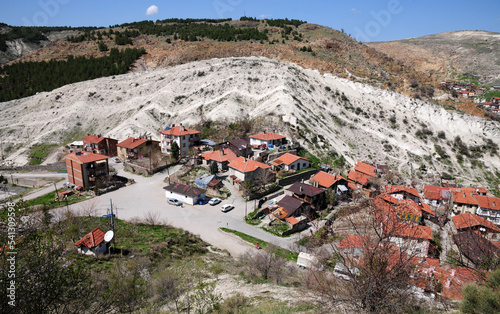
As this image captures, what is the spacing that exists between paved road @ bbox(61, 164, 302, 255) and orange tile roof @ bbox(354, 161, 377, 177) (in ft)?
65.9

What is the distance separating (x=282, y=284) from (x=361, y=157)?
125ft

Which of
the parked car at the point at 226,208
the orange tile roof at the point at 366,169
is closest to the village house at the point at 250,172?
the parked car at the point at 226,208

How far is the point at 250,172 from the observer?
36938 millimetres

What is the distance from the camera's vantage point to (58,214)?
28188 millimetres

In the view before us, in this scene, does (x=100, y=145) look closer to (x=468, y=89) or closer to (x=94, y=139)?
(x=94, y=139)

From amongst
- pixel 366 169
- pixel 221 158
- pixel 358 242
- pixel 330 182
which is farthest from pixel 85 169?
pixel 366 169

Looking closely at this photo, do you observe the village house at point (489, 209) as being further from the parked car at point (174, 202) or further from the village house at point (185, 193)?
the parked car at point (174, 202)

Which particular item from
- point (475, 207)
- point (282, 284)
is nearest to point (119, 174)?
point (282, 284)

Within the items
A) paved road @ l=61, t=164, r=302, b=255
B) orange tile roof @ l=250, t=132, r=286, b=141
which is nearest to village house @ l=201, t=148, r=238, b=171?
paved road @ l=61, t=164, r=302, b=255

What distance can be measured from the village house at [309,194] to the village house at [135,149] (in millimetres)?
25583

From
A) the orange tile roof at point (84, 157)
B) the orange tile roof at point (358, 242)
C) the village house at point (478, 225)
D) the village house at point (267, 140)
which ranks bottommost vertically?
Result: the village house at point (478, 225)

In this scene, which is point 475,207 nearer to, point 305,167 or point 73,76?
point 305,167

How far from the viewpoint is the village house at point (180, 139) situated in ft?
156

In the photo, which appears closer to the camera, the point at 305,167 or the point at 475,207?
the point at 475,207
